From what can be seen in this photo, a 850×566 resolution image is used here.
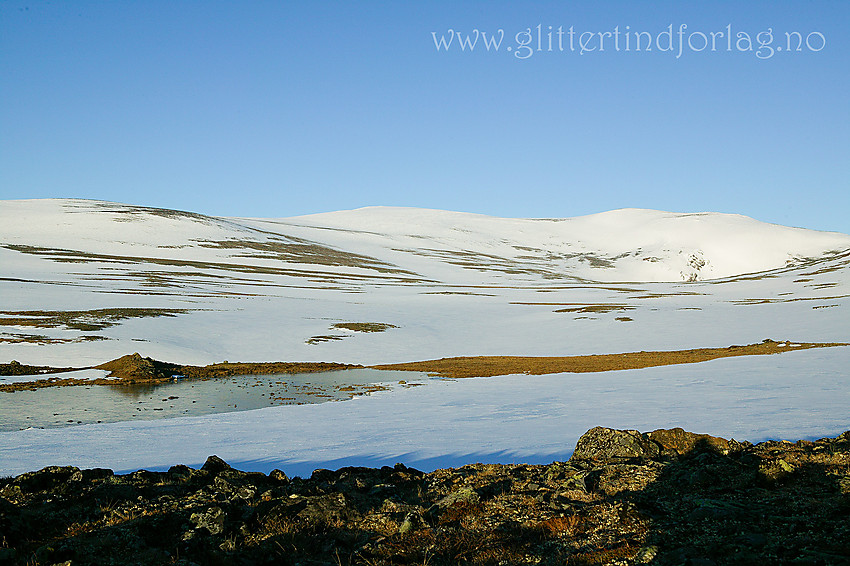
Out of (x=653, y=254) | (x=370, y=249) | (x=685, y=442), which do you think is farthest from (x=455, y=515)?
(x=653, y=254)

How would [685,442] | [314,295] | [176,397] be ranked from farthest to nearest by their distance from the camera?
[314,295] < [176,397] < [685,442]

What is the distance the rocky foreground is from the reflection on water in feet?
41.1

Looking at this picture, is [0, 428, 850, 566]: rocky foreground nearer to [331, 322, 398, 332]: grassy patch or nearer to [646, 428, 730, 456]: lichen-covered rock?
[646, 428, 730, 456]: lichen-covered rock

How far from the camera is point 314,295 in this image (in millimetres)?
71125

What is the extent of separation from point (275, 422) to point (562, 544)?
45.4 ft

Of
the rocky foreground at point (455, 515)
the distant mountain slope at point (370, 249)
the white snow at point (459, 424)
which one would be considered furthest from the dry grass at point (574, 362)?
the distant mountain slope at point (370, 249)

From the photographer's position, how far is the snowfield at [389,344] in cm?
1619

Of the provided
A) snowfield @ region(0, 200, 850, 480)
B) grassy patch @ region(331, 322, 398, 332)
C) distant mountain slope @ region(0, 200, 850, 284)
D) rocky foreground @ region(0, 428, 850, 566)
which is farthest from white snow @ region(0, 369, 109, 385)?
distant mountain slope @ region(0, 200, 850, 284)

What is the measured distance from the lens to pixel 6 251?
10188cm

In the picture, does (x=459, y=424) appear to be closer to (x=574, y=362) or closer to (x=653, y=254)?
(x=574, y=362)

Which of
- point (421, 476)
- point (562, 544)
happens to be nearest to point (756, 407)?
point (421, 476)

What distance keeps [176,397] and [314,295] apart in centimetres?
4536

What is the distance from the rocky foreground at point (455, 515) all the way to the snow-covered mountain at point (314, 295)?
2748 centimetres

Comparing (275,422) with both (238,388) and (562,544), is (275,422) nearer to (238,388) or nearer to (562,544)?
(238,388)
